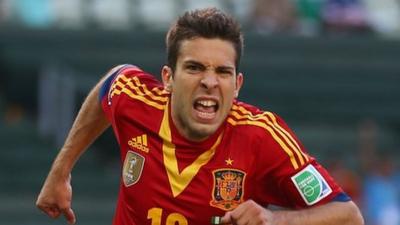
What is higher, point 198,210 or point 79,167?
point 198,210

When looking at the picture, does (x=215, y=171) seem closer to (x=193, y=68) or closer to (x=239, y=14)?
(x=193, y=68)

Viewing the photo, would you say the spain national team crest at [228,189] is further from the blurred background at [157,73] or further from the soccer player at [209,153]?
the blurred background at [157,73]

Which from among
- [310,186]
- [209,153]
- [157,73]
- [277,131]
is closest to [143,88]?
[209,153]

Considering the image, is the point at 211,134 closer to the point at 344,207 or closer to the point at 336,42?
the point at 344,207

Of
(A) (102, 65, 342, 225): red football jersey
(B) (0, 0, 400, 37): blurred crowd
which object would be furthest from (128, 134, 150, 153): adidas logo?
(B) (0, 0, 400, 37): blurred crowd

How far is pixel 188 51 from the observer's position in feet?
17.5

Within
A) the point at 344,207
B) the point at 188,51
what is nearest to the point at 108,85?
the point at 188,51

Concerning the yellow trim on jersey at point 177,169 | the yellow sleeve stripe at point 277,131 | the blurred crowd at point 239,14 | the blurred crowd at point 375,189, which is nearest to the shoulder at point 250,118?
the yellow sleeve stripe at point 277,131

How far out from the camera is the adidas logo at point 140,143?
18.5 ft

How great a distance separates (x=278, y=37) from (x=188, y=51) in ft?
35.3

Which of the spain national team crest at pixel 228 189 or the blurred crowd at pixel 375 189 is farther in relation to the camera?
the blurred crowd at pixel 375 189

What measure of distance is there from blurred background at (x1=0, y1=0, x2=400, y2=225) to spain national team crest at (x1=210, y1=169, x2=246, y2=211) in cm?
807

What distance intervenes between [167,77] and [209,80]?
356mm

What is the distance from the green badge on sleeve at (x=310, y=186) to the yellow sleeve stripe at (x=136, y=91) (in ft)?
2.45
